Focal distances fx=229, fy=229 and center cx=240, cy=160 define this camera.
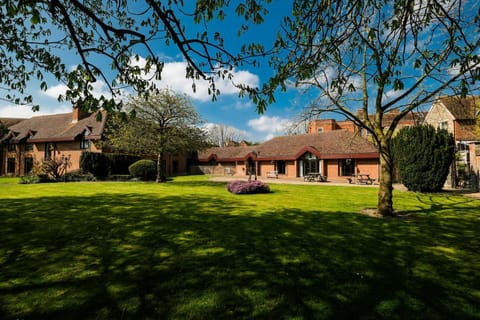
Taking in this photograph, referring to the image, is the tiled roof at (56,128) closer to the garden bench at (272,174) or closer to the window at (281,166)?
the garden bench at (272,174)

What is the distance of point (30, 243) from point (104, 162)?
2525 cm

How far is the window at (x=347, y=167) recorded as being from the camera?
27.8 metres

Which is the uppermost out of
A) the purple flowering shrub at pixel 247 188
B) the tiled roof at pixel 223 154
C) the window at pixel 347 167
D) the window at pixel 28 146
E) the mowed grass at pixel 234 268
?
the window at pixel 28 146

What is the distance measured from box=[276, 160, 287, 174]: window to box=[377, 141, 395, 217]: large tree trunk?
24.1 m

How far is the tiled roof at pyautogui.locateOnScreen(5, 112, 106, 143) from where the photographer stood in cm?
3166

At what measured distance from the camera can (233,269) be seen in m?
4.30

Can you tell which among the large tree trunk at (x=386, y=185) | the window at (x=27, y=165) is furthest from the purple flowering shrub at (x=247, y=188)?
the window at (x=27, y=165)

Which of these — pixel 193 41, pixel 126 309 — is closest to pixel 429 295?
pixel 126 309

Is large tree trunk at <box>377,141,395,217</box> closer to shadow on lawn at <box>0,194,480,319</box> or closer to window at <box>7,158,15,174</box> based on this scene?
shadow on lawn at <box>0,194,480,319</box>

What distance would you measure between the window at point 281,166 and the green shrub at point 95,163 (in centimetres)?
2288

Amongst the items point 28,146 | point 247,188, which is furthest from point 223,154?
point 28,146

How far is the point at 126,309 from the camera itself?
3.09 meters

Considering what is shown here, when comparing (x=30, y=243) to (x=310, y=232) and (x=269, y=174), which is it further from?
(x=269, y=174)

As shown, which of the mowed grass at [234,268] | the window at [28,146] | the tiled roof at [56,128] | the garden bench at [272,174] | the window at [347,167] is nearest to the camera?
the mowed grass at [234,268]
